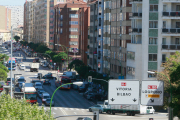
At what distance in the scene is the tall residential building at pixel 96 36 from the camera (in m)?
92.1

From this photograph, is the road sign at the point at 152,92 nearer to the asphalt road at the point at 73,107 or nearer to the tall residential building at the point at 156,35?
the asphalt road at the point at 73,107

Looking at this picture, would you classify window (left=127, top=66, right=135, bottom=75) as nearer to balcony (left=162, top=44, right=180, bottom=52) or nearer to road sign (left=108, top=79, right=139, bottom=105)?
balcony (left=162, top=44, right=180, bottom=52)

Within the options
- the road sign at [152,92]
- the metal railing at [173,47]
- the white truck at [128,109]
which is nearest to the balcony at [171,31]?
the metal railing at [173,47]

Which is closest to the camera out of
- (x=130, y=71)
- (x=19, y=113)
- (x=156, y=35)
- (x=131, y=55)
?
(x=19, y=113)

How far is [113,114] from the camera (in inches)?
2176

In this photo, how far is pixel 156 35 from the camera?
2511 inches

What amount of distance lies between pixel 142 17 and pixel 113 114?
17579 millimetres

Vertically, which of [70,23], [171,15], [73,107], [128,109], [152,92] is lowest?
[73,107]

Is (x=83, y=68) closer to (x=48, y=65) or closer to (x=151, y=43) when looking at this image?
(x=151, y=43)

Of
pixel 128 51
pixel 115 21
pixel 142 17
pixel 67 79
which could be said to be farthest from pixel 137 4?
pixel 67 79

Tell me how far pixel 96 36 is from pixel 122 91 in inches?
2579

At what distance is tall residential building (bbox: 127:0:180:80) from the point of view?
63.1 metres

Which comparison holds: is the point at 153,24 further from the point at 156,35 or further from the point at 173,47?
the point at 173,47

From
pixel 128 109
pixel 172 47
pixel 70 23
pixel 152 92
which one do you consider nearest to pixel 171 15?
pixel 172 47
